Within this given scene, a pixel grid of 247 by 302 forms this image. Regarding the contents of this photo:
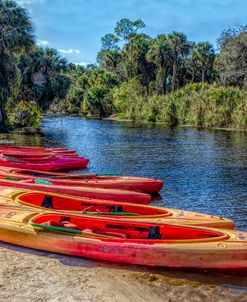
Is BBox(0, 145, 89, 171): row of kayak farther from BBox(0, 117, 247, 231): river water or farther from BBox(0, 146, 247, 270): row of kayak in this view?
BBox(0, 146, 247, 270): row of kayak

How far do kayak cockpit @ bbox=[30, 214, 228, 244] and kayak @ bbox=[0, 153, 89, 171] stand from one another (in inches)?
358

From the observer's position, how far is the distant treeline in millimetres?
35969

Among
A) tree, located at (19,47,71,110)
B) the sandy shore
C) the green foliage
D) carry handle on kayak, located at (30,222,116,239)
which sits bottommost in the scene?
the sandy shore

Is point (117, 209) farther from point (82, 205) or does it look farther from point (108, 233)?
point (108, 233)

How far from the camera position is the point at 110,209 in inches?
395

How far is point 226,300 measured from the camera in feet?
21.0

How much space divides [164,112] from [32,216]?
46164mm

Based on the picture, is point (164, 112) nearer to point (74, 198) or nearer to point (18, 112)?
point (18, 112)

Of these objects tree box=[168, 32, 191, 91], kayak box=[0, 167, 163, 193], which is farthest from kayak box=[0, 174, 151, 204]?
tree box=[168, 32, 191, 91]

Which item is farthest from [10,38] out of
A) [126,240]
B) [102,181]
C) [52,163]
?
[126,240]

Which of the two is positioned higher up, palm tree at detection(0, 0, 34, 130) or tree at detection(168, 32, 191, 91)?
tree at detection(168, 32, 191, 91)

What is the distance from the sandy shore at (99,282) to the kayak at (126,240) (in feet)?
0.64

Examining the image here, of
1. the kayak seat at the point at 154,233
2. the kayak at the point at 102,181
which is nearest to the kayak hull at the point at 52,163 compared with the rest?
the kayak at the point at 102,181

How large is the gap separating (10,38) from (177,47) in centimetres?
3890
